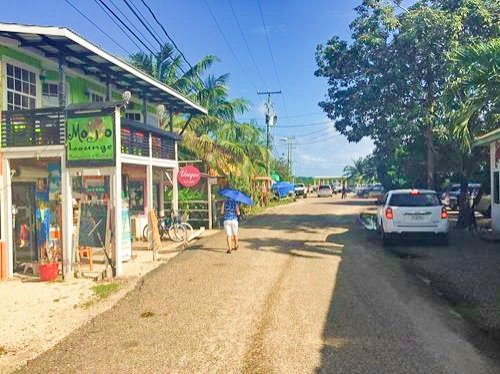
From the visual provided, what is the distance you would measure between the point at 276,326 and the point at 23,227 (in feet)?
26.2

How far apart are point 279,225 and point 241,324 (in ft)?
46.1

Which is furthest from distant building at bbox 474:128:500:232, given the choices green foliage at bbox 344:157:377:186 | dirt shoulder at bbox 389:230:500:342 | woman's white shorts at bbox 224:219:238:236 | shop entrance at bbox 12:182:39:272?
green foliage at bbox 344:157:377:186

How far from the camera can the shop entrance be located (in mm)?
11805

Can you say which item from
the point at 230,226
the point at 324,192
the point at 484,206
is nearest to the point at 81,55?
the point at 230,226

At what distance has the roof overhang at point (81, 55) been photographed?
10.5 metres

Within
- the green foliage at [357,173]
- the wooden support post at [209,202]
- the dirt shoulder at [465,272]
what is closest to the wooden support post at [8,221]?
the dirt shoulder at [465,272]

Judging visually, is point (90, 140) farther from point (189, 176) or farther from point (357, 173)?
point (357, 173)

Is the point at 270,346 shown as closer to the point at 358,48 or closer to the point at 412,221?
the point at 412,221

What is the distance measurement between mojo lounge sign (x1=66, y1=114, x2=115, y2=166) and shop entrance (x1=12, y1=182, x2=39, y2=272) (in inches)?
85.8

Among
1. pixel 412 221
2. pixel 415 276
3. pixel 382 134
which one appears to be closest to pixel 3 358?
pixel 415 276

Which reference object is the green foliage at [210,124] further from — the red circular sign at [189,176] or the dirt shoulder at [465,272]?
the dirt shoulder at [465,272]

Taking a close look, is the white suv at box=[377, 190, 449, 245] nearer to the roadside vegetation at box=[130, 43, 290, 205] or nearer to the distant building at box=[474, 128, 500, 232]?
the distant building at box=[474, 128, 500, 232]

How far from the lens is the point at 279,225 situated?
2081 centimetres

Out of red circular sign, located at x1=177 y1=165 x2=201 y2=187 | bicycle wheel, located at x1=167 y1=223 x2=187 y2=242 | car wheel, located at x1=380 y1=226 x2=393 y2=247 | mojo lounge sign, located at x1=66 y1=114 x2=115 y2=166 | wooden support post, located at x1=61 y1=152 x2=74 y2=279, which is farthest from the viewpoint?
red circular sign, located at x1=177 y1=165 x2=201 y2=187
